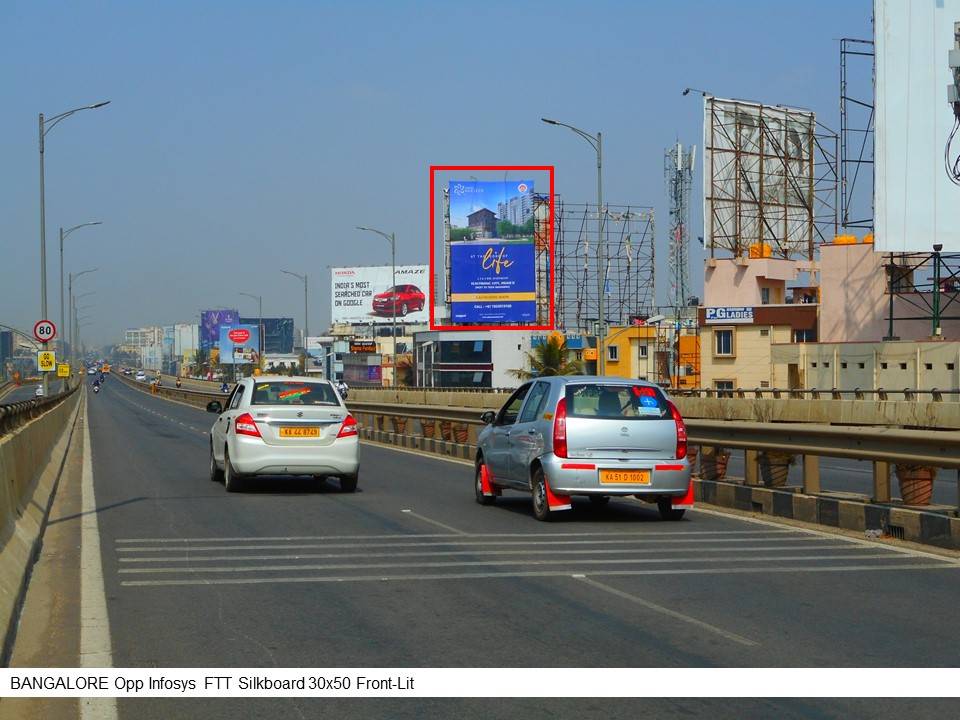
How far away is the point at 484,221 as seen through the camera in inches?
2985

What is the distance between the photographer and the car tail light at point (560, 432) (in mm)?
14484

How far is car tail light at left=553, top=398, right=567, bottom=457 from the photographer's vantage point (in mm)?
14484

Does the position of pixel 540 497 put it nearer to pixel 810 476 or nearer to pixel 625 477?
pixel 625 477

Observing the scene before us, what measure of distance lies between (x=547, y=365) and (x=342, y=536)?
52.4 metres

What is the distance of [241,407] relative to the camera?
733 inches

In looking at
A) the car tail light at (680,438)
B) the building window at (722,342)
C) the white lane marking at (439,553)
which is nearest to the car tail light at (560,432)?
the car tail light at (680,438)

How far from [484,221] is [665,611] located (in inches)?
2661

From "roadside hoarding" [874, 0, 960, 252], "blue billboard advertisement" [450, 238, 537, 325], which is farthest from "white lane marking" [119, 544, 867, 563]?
"blue billboard advertisement" [450, 238, 537, 325]

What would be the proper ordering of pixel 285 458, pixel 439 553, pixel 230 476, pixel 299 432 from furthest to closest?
pixel 230 476
pixel 299 432
pixel 285 458
pixel 439 553

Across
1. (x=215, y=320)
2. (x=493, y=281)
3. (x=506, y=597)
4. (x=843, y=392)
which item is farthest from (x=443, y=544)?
(x=215, y=320)

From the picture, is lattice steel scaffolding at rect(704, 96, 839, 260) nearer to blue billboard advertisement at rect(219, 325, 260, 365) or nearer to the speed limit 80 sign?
the speed limit 80 sign

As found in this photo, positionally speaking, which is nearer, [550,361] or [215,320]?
[550,361]

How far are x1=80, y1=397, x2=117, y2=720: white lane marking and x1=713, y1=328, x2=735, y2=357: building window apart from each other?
62847mm

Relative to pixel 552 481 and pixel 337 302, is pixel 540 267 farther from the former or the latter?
pixel 552 481
